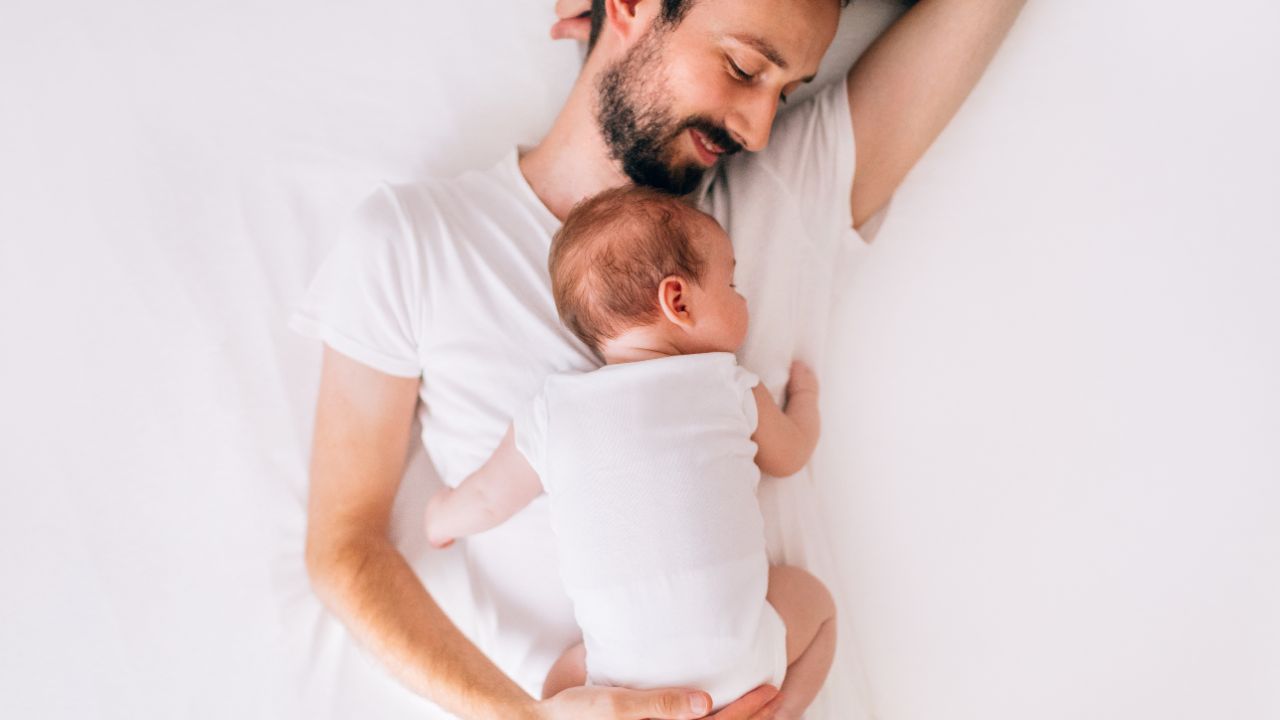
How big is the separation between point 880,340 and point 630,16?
2.67ft

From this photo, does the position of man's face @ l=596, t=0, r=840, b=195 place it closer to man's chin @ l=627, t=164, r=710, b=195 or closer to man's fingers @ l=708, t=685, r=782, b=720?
man's chin @ l=627, t=164, r=710, b=195

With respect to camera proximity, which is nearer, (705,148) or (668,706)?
(668,706)

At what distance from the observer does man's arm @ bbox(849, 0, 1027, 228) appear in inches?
53.9

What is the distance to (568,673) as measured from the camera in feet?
4.15

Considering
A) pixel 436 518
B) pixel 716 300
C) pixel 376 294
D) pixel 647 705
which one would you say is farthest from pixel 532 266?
pixel 647 705

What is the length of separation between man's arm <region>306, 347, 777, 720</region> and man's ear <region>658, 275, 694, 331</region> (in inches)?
20.6

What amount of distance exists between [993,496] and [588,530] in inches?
36.2

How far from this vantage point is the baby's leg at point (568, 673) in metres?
1.26

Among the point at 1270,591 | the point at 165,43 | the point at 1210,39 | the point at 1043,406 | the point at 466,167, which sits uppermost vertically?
the point at 165,43

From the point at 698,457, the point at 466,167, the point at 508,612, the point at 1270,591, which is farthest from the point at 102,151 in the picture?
the point at 1270,591

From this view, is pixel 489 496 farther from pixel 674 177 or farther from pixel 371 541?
pixel 674 177

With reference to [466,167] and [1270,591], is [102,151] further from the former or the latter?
[1270,591]

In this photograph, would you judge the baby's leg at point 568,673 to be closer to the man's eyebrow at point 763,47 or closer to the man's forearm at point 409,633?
the man's forearm at point 409,633

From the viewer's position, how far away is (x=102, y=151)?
57.5 inches
